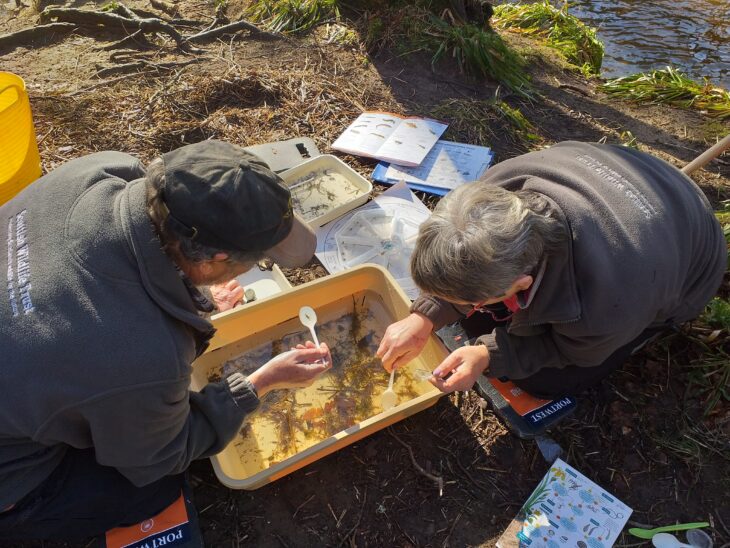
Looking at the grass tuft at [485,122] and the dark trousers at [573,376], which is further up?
the grass tuft at [485,122]

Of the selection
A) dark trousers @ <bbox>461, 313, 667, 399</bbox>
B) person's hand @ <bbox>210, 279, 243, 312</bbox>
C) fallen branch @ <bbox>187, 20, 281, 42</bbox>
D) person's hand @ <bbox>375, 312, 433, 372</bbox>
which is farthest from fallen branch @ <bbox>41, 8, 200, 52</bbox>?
dark trousers @ <bbox>461, 313, 667, 399</bbox>

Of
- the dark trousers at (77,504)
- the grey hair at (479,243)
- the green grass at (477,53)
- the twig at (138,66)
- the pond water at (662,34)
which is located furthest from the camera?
the pond water at (662,34)

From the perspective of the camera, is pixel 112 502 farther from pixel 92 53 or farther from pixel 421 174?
pixel 92 53

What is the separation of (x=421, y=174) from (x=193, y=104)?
1626 mm

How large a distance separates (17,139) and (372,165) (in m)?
1.92

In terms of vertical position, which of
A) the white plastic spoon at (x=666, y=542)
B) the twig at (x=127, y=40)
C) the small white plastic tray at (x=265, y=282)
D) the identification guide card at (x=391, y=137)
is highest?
the twig at (x=127, y=40)

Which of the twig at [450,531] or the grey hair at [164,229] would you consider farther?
the twig at [450,531]

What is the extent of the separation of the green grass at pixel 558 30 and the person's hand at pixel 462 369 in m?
4.18

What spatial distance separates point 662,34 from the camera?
638 cm

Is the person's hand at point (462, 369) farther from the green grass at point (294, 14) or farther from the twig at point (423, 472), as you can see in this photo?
the green grass at point (294, 14)

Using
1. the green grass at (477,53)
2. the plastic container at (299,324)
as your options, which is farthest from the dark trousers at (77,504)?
the green grass at (477,53)

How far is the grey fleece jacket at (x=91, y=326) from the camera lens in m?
1.17

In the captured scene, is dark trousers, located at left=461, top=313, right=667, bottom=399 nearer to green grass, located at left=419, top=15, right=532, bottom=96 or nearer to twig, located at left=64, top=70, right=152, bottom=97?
green grass, located at left=419, top=15, right=532, bottom=96

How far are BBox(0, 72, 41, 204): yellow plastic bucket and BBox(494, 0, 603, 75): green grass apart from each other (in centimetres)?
454
